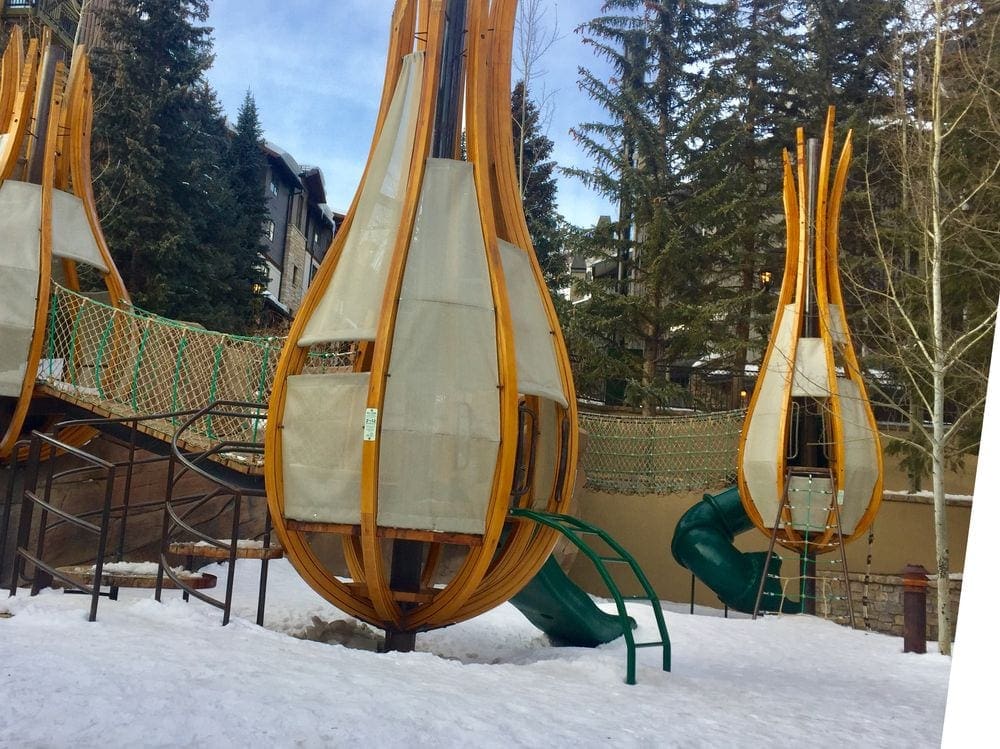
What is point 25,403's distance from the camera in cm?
903

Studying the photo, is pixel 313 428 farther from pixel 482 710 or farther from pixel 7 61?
pixel 7 61

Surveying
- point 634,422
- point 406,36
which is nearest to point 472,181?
point 406,36

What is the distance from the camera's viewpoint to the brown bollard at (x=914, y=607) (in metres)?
A: 7.82

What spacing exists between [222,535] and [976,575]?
9.35m

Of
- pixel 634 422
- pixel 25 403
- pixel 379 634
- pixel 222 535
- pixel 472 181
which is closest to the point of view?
pixel 472 181

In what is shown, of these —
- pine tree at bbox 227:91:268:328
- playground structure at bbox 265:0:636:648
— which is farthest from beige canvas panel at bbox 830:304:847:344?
pine tree at bbox 227:91:268:328

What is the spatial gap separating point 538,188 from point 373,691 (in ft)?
71.8

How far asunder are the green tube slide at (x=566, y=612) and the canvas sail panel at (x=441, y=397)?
1.70 m

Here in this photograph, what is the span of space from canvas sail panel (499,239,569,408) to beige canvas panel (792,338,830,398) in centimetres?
571

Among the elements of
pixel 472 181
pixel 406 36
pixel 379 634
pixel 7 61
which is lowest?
pixel 379 634

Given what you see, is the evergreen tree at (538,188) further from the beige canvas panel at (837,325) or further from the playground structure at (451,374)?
the playground structure at (451,374)

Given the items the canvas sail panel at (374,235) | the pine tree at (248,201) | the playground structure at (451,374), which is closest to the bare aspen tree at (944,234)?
the playground structure at (451,374)

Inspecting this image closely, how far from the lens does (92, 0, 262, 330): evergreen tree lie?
18359mm

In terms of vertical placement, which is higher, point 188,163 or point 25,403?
point 188,163
